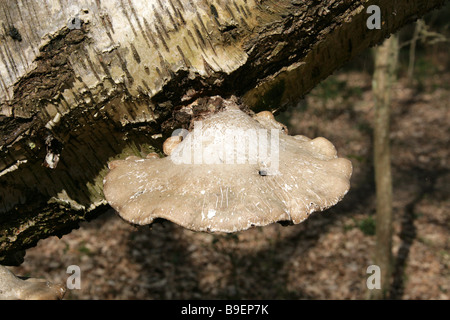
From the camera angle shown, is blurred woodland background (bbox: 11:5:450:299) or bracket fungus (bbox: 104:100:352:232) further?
blurred woodland background (bbox: 11:5:450:299)

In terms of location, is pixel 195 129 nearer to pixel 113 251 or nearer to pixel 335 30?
pixel 335 30

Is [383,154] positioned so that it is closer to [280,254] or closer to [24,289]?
[280,254]

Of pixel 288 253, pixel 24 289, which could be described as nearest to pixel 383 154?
pixel 288 253

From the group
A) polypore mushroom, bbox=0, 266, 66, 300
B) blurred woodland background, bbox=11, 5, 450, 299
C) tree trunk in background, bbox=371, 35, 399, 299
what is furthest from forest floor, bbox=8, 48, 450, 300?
polypore mushroom, bbox=0, 266, 66, 300

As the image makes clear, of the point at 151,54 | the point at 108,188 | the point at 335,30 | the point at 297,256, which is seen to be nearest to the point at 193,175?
the point at 108,188

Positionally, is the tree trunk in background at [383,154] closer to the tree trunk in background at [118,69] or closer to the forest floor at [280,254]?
the forest floor at [280,254]

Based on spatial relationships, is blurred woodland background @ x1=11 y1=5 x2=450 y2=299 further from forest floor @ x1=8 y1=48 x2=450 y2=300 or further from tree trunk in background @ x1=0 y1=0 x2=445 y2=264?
tree trunk in background @ x1=0 y1=0 x2=445 y2=264

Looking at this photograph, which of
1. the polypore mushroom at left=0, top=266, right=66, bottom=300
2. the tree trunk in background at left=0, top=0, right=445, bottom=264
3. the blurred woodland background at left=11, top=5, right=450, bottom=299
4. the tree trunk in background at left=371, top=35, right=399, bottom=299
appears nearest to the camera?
the tree trunk in background at left=0, top=0, right=445, bottom=264

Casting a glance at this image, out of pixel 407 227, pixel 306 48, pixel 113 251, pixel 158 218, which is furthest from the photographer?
pixel 407 227
